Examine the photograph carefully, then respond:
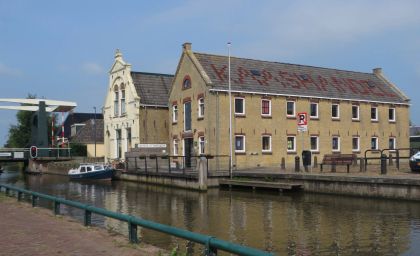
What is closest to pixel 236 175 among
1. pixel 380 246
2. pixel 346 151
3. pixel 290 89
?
pixel 290 89

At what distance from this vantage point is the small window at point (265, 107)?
37.5 m

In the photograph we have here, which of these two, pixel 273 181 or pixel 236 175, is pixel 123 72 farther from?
pixel 273 181

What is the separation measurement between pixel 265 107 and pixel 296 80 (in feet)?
16.0

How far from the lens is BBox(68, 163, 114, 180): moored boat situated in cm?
3941

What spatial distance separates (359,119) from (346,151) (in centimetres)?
316

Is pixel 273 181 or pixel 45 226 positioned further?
pixel 273 181

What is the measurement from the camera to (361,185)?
21.5 metres

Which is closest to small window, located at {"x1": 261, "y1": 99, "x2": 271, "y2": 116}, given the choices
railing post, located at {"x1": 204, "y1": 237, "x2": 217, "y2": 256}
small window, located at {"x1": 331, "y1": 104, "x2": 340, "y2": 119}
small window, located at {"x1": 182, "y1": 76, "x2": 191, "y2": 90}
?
small window, located at {"x1": 182, "y1": 76, "x2": 191, "y2": 90}

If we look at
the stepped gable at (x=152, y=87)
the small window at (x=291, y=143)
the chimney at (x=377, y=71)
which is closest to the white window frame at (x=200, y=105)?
the small window at (x=291, y=143)

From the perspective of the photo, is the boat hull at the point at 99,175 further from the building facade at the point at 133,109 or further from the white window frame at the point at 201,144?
the white window frame at the point at 201,144

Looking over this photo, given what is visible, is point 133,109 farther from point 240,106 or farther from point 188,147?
point 240,106

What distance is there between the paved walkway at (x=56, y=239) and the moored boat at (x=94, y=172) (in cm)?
2618

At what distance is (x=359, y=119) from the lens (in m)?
42.2

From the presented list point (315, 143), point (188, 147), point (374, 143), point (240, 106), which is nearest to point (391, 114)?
point (374, 143)
